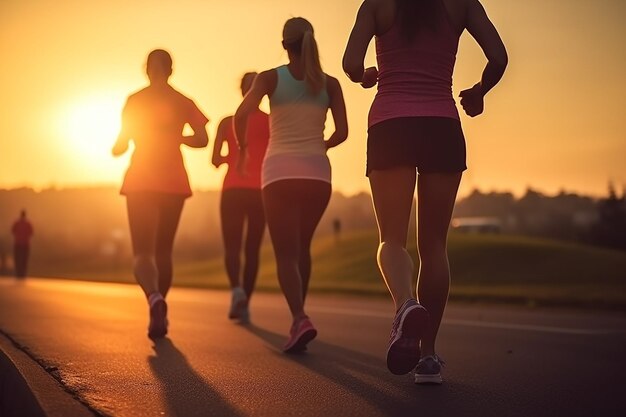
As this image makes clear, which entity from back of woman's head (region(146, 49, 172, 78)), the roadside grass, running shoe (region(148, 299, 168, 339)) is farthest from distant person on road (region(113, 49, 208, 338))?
the roadside grass

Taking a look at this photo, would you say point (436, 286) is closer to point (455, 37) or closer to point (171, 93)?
point (455, 37)

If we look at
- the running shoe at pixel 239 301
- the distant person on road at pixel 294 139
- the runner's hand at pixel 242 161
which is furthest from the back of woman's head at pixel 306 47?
the running shoe at pixel 239 301

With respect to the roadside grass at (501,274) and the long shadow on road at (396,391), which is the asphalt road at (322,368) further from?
the roadside grass at (501,274)

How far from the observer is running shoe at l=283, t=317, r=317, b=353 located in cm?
599

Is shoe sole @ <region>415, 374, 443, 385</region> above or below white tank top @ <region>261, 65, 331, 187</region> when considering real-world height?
below

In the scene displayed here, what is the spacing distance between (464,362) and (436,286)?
1.23 m

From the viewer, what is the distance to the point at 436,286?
460 centimetres

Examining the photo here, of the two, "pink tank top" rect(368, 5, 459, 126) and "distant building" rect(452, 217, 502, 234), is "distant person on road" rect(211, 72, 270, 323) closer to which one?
"pink tank top" rect(368, 5, 459, 126)

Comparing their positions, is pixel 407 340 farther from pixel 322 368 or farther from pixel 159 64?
pixel 159 64

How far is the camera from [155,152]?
7.46 metres

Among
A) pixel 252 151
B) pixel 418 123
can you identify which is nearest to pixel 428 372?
pixel 418 123

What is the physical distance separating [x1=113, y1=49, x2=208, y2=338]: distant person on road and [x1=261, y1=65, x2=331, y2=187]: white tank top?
1.40 metres

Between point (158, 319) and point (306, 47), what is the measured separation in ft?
8.25

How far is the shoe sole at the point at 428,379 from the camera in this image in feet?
14.7
